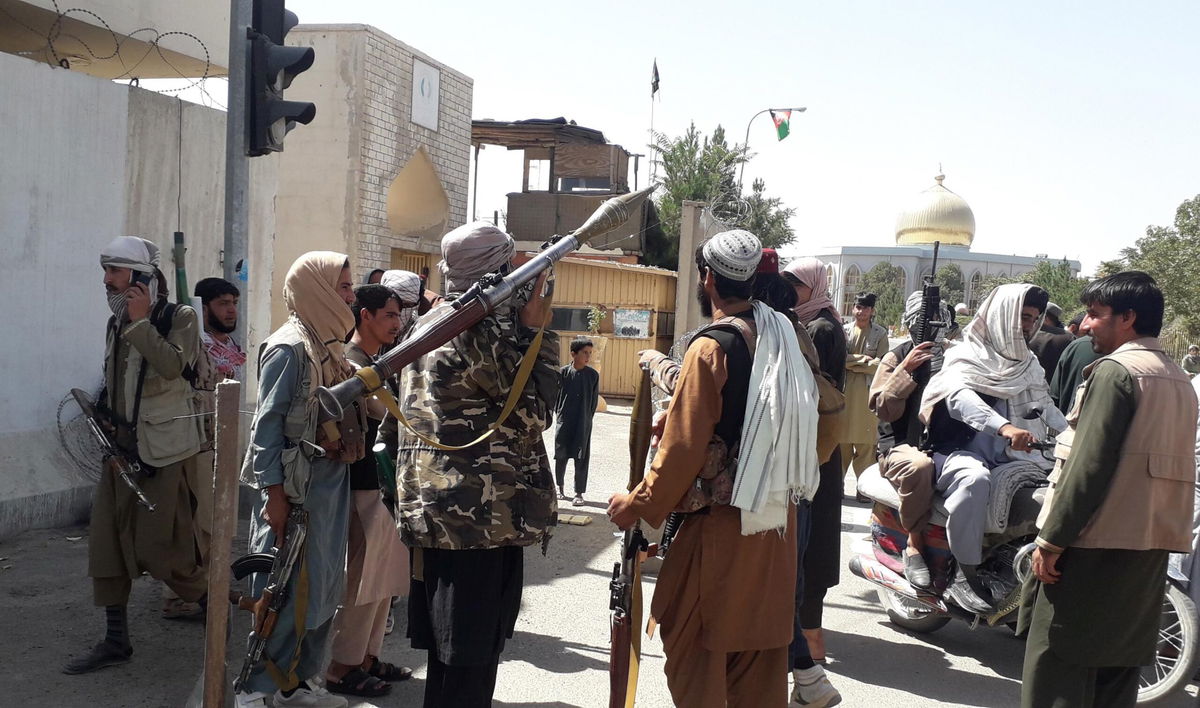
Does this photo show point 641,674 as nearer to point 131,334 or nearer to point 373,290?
point 373,290

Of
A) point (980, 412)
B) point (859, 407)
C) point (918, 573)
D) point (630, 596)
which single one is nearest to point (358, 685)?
point (630, 596)

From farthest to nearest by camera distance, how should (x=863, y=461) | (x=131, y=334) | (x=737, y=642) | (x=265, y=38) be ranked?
(x=863, y=461) → (x=265, y=38) → (x=131, y=334) → (x=737, y=642)

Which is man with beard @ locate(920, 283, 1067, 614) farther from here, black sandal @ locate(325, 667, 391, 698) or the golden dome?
the golden dome

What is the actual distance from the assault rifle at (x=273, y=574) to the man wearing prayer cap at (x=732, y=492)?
1.24 meters

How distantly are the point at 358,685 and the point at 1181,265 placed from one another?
32.5 m

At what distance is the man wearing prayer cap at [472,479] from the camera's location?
10.1 ft

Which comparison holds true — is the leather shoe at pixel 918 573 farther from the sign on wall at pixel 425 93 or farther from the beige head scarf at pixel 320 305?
the sign on wall at pixel 425 93

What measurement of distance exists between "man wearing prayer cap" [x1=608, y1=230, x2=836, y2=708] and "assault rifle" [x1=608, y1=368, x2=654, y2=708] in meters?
0.18

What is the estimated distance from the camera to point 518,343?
3160mm

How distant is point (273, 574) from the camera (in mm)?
3488

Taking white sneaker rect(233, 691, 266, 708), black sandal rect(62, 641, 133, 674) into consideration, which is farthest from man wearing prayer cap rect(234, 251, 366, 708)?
black sandal rect(62, 641, 133, 674)

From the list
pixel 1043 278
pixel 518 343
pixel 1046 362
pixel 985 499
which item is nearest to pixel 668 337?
pixel 1046 362

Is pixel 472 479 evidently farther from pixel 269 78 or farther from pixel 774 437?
pixel 269 78

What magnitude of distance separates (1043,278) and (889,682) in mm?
44099
